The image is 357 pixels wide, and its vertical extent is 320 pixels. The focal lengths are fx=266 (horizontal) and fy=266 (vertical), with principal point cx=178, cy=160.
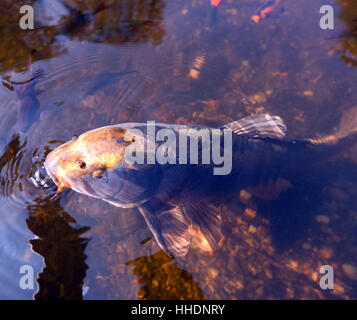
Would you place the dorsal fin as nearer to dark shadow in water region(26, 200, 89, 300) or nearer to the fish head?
the fish head

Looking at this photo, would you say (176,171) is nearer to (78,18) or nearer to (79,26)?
(79,26)

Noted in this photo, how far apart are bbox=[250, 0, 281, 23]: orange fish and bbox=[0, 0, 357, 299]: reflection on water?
0.12m

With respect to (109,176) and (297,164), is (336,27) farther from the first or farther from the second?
(109,176)

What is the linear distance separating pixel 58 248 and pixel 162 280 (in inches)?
57.1

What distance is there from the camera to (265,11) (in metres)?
5.23

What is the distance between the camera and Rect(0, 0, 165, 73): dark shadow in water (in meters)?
4.57

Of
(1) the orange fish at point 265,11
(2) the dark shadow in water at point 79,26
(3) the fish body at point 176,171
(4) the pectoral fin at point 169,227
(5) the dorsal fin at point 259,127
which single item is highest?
(1) the orange fish at point 265,11

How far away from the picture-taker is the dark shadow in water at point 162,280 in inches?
140

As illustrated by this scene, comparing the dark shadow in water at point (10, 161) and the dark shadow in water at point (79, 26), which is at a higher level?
the dark shadow in water at point (79, 26)

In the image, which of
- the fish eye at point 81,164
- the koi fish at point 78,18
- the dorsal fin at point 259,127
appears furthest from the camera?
the koi fish at point 78,18

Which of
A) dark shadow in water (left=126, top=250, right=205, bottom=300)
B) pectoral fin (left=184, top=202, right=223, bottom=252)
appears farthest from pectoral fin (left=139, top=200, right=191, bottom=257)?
dark shadow in water (left=126, top=250, right=205, bottom=300)

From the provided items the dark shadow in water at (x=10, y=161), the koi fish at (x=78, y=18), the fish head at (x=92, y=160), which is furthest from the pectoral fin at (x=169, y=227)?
the koi fish at (x=78, y=18)

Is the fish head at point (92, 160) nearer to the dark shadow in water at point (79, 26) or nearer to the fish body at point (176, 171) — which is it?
the fish body at point (176, 171)

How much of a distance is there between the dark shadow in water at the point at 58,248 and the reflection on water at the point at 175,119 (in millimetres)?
13
